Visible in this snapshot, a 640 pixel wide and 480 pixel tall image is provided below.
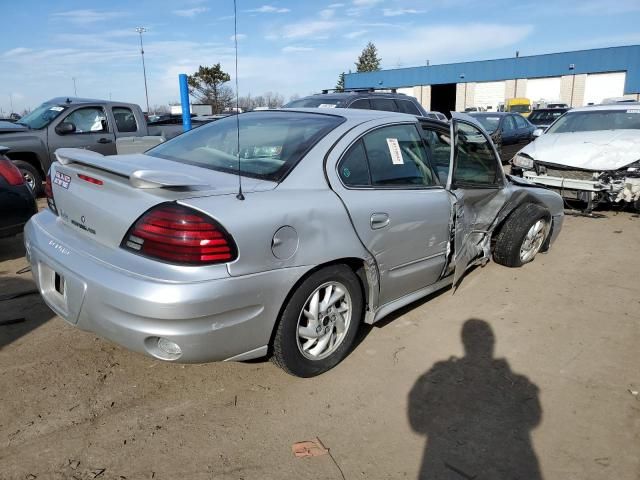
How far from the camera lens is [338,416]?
8.77ft

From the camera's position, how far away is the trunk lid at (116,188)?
2.41 m

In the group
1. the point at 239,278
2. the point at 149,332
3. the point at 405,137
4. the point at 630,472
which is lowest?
the point at 630,472

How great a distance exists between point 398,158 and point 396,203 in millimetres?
379

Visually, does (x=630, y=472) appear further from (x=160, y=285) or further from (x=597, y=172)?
(x=597, y=172)

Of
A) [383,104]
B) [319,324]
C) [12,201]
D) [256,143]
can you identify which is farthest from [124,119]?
[319,324]

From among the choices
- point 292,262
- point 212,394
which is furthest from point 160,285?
point 212,394

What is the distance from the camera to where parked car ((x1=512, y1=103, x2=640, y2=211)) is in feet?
23.3

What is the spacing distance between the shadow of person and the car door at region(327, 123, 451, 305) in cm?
64

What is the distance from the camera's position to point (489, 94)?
2057 inches

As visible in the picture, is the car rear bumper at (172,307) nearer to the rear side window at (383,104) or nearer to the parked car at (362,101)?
the parked car at (362,101)

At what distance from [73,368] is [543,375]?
2.90m

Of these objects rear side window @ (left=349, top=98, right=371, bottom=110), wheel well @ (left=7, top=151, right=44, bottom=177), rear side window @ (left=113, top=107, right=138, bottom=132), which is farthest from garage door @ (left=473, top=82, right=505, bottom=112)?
wheel well @ (left=7, top=151, right=44, bottom=177)

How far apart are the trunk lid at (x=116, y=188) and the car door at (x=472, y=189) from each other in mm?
1819

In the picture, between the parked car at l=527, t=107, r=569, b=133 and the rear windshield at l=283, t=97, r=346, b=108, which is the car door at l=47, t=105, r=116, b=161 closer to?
the rear windshield at l=283, t=97, r=346, b=108
